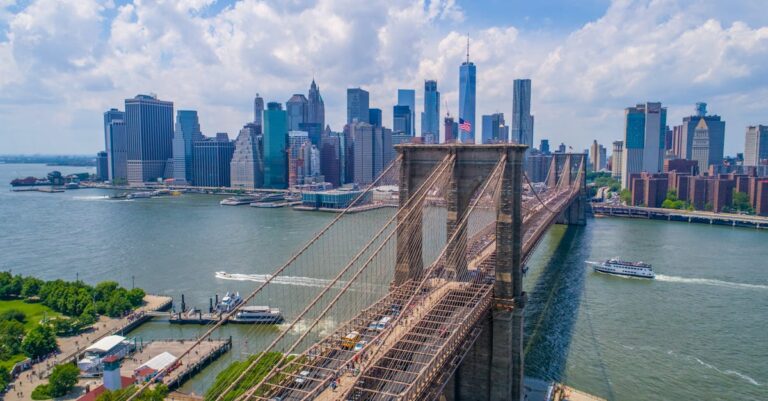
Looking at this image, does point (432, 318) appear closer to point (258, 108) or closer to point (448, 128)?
point (448, 128)

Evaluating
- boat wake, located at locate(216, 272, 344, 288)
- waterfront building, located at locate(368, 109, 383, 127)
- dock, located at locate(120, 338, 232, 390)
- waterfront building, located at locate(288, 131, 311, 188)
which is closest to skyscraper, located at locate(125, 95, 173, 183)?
waterfront building, located at locate(288, 131, 311, 188)

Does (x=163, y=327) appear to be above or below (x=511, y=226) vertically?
below

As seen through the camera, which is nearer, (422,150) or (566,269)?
(422,150)

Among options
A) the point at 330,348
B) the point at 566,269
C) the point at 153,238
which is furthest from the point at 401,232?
the point at 153,238

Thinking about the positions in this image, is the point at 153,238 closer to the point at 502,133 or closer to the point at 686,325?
the point at 686,325

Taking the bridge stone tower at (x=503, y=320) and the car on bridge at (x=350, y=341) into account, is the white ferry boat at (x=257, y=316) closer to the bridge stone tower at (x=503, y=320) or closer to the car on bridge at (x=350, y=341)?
the bridge stone tower at (x=503, y=320)

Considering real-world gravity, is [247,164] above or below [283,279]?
above

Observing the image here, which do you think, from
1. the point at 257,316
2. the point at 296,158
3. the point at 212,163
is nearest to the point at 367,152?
the point at 296,158
